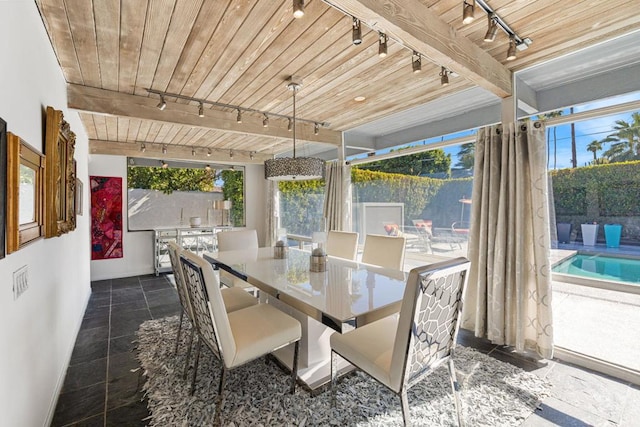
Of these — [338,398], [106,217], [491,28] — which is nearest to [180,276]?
[338,398]

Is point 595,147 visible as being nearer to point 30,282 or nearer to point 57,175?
point 30,282

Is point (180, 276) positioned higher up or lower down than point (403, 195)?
lower down

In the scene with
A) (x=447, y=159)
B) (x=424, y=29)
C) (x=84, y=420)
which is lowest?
(x=84, y=420)

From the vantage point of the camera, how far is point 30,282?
157 cm

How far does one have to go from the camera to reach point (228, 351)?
5.67 ft

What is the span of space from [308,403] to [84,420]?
4.54 feet

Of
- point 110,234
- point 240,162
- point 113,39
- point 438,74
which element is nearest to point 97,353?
point 113,39

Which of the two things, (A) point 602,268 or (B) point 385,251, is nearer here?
(A) point 602,268

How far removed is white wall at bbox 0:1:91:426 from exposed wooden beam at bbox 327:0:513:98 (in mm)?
1524

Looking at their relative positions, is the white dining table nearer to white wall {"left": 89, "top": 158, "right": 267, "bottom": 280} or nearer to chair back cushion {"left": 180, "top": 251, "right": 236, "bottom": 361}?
chair back cushion {"left": 180, "top": 251, "right": 236, "bottom": 361}

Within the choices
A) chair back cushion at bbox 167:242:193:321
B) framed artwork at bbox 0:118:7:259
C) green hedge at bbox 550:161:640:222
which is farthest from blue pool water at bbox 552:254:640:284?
framed artwork at bbox 0:118:7:259

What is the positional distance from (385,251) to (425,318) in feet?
5.05

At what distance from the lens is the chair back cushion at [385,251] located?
2916 millimetres

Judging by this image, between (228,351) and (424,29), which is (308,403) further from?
(424,29)
